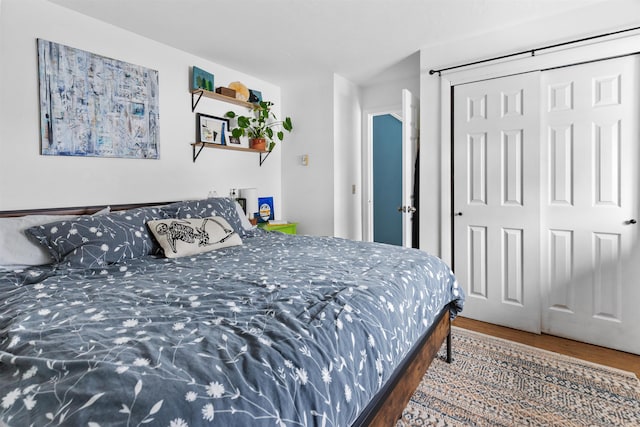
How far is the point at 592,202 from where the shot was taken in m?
2.44

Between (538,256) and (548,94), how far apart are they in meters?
1.27

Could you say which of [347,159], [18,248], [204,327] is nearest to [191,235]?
[18,248]

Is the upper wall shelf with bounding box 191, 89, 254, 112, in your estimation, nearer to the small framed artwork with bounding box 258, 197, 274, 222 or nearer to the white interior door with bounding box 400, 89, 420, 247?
the small framed artwork with bounding box 258, 197, 274, 222

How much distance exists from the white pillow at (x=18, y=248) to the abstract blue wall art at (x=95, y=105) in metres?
0.70

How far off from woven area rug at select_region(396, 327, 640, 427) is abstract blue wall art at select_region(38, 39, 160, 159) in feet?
8.90

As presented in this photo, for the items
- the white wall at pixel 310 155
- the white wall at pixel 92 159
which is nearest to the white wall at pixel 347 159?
the white wall at pixel 310 155

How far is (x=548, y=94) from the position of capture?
2.58m

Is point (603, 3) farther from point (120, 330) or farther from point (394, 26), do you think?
point (120, 330)

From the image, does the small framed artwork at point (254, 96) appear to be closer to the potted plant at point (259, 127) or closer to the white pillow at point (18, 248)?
the potted plant at point (259, 127)

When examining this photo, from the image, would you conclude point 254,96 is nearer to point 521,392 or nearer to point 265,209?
point 265,209

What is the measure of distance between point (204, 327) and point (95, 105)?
7.50 ft

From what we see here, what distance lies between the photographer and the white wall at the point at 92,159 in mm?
2104

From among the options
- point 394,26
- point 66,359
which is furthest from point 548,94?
point 66,359

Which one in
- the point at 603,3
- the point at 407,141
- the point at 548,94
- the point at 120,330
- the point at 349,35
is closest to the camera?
the point at 120,330
